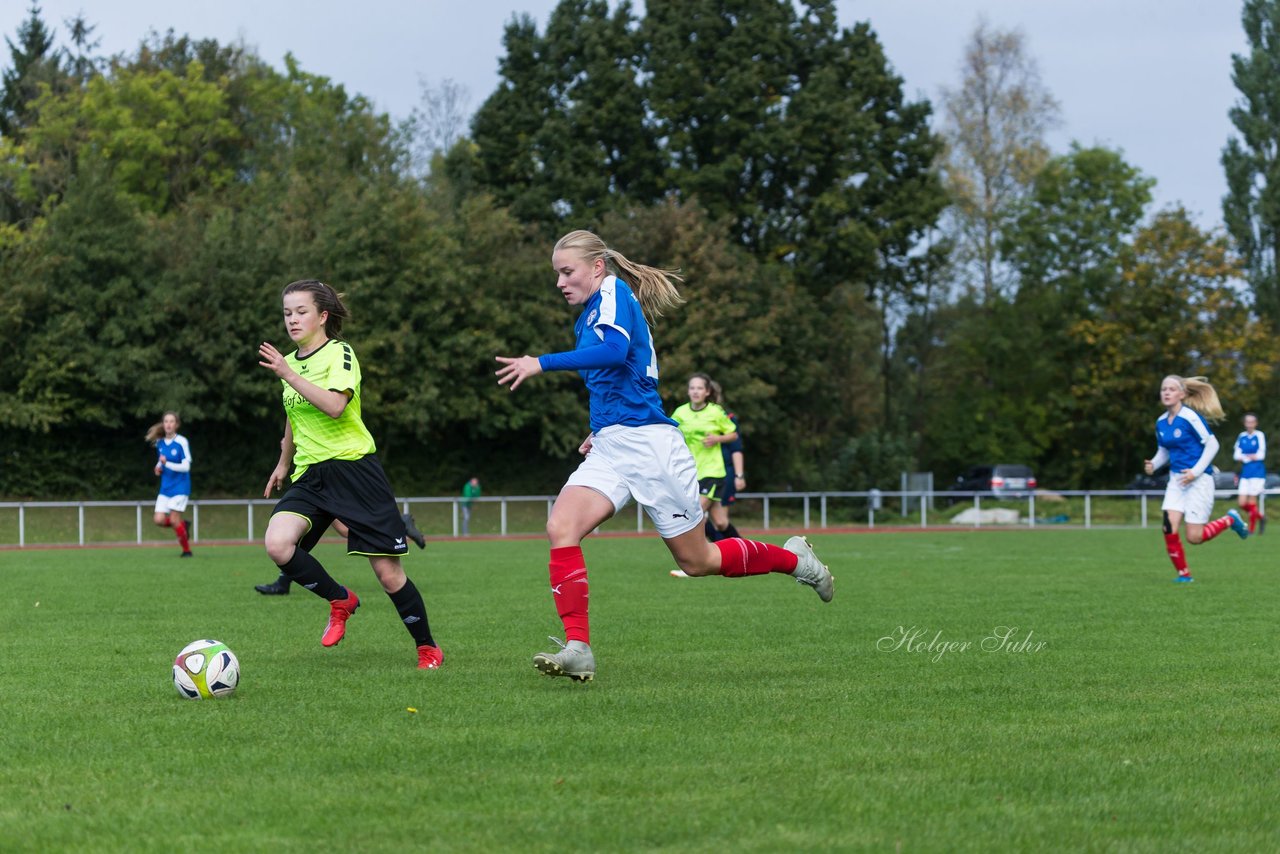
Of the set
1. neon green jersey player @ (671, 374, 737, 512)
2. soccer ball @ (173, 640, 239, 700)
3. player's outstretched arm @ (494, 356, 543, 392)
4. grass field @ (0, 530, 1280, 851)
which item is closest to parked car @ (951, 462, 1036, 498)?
neon green jersey player @ (671, 374, 737, 512)

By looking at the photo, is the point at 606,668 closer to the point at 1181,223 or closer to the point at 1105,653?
the point at 1105,653

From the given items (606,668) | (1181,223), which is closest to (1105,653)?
(606,668)

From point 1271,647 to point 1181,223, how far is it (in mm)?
42377

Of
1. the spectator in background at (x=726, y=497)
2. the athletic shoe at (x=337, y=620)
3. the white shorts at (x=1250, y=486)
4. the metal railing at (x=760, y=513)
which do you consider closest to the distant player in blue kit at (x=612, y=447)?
the athletic shoe at (x=337, y=620)

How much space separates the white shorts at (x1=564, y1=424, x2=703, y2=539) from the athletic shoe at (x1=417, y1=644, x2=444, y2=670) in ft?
4.25

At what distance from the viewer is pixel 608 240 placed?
39562mm

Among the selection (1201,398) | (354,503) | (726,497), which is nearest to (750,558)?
(354,503)

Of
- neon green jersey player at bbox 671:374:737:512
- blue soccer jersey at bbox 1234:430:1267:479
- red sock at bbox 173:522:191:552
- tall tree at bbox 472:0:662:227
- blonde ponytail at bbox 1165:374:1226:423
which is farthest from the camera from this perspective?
tall tree at bbox 472:0:662:227

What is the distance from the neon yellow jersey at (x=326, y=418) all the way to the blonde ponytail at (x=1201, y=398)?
8.63 meters

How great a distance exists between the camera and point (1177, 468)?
46.0ft

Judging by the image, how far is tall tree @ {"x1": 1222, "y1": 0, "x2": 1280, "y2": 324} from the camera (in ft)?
164

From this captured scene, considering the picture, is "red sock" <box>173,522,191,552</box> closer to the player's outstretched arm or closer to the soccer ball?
the soccer ball

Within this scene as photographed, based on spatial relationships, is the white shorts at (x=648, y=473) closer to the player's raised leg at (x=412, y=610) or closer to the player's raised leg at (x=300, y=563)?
the player's raised leg at (x=412, y=610)

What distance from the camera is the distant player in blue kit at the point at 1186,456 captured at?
44.8 ft
